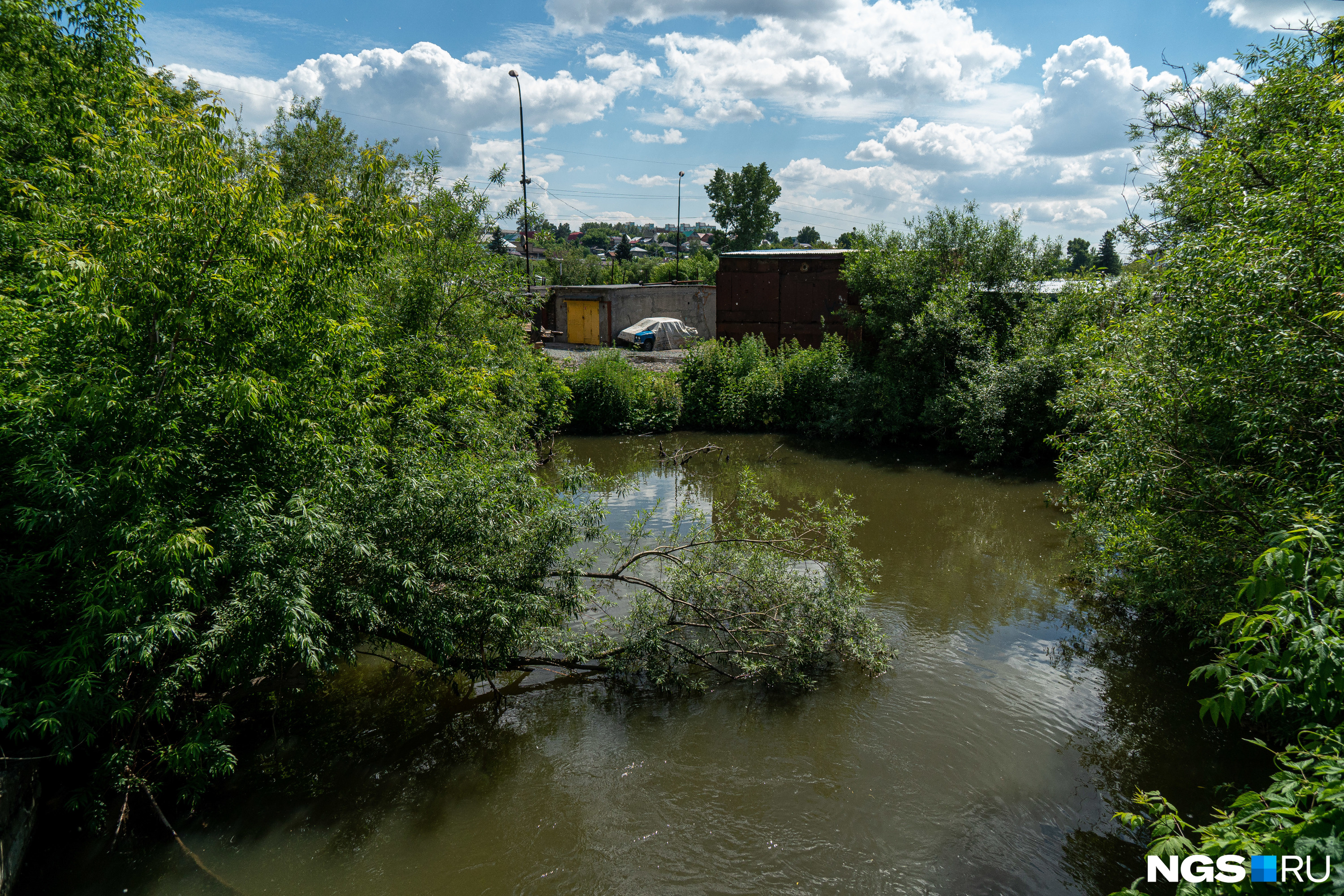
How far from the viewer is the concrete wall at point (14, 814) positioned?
492 centimetres

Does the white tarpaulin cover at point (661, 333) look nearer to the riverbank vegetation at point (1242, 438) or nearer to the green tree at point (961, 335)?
the green tree at point (961, 335)

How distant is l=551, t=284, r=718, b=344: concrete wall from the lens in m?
35.7

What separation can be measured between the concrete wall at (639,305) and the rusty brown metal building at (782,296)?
9461 mm

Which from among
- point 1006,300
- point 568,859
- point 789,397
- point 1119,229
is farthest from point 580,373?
point 568,859

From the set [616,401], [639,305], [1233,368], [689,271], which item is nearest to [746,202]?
[689,271]

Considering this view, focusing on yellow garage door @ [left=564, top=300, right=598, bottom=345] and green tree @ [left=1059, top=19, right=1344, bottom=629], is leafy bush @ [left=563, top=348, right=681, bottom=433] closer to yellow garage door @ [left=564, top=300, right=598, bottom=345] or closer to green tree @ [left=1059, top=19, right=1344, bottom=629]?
yellow garage door @ [left=564, top=300, right=598, bottom=345]

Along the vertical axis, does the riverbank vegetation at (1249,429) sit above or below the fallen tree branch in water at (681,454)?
above

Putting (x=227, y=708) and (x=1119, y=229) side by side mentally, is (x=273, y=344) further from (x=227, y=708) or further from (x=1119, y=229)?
(x=1119, y=229)

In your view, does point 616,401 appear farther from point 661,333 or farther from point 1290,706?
point 1290,706

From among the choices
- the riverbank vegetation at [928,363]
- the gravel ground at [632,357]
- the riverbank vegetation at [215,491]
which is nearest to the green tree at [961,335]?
the riverbank vegetation at [928,363]

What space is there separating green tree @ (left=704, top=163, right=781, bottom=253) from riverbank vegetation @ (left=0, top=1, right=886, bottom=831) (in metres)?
59.7

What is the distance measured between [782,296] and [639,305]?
1326 centimetres

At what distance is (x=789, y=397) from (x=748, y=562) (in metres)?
14.3

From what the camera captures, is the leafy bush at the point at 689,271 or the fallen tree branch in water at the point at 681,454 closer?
the fallen tree branch in water at the point at 681,454
